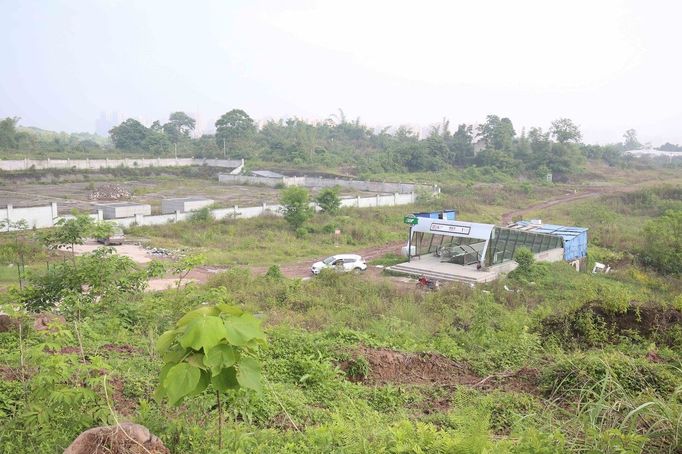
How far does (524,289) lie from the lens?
48.2ft

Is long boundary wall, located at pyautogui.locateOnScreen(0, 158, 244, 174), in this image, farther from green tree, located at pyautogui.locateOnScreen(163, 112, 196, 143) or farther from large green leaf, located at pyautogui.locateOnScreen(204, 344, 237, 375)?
large green leaf, located at pyautogui.locateOnScreen(204, 344, 237, 375)

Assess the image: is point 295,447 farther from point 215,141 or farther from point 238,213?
point 215,141

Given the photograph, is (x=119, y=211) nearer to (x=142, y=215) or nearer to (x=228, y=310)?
(x=142, y=215)

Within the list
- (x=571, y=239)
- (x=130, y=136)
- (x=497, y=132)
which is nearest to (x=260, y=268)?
(x=571, y=239)

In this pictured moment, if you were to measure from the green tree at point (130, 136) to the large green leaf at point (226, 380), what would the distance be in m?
70.7

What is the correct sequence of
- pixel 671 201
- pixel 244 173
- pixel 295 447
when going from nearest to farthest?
pixel 295 447
pixel 671 201
pixel 244 173

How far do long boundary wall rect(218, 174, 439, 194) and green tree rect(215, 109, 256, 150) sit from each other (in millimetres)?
16883

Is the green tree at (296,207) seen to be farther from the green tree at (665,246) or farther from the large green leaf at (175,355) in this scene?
the large green leaf at (175,355)

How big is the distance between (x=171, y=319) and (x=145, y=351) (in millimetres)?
716

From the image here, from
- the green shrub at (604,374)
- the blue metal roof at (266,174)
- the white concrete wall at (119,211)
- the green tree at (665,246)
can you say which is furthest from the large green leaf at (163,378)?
the blue metal roof at (266,174)

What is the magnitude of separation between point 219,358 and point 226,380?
211 mm

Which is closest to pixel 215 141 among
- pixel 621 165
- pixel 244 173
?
pixel 244 173

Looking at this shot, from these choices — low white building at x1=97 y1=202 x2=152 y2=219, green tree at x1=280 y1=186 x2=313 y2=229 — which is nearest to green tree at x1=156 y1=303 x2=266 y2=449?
green tree at x1=280 y1=186 x2=313 y2=229

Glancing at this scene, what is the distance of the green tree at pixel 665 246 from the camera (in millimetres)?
17297
